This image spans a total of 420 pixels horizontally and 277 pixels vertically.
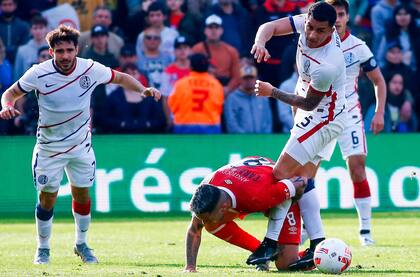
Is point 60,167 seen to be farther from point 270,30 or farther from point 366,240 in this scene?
point 366,240

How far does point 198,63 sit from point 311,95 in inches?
298

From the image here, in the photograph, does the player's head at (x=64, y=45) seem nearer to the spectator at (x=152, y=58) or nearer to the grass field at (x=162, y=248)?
the grass field at (x=162, y=248)

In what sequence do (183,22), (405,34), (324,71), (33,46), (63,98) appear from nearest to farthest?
(324,71), (63,98), (33,46), (183,22), (405,34)

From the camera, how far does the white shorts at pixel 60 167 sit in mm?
11938

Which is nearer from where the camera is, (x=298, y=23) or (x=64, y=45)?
(x=298, y=23)

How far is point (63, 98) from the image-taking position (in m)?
11.8

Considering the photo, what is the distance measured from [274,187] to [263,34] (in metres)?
1.62

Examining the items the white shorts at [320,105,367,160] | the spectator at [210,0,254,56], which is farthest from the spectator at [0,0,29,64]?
the white shorts at [320,105,367,160]

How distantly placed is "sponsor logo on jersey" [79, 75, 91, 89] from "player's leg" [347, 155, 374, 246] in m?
3.66

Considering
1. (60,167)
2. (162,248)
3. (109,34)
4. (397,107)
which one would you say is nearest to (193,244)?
(60,167)

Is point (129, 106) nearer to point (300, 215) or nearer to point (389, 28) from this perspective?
point (389, 28)

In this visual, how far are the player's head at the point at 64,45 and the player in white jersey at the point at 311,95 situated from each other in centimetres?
193

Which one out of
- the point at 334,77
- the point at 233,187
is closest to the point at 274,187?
the point at 233,187

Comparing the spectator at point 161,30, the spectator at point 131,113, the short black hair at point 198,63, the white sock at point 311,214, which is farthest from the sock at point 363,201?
the spectator at point 161,30
